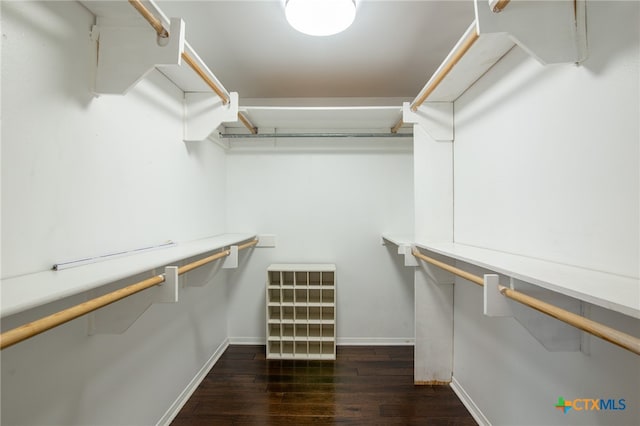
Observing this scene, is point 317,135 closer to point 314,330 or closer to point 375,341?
point 314,330

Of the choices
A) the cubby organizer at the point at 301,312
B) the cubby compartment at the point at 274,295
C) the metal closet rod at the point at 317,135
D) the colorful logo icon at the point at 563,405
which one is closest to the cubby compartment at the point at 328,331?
the cubby organizer at the point at 301,312

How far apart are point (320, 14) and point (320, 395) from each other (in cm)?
233

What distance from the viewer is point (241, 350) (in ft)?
8.52

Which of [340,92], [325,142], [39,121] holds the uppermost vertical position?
[340,92]

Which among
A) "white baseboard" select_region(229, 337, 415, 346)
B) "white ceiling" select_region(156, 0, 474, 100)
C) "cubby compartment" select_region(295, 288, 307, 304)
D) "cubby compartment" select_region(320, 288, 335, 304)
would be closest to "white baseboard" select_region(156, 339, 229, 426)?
"white baseboard" select_region(229, 337, 415, 346)

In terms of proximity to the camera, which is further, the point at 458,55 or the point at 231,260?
the point at 231,260

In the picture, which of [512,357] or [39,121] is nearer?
[39,121]

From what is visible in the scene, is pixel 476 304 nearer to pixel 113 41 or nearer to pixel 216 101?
pixel 216 101

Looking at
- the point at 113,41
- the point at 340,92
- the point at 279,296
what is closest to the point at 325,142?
the point at 340,92

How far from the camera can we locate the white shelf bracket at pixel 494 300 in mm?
1039

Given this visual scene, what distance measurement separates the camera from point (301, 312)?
2.61 m

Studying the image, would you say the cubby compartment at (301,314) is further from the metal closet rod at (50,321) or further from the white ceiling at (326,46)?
the white ceiling at (326,46)

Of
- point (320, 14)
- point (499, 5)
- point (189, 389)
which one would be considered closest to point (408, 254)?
point (499, 5)

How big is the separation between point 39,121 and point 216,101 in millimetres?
1069
